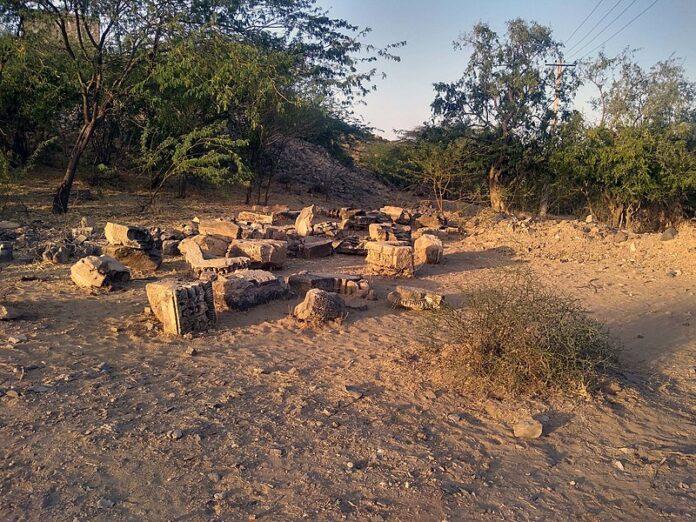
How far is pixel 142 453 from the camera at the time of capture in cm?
345

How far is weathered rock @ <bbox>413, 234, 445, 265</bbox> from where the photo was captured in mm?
9938

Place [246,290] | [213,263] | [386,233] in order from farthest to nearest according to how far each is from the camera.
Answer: [386,233] → [213,263] → [246,290]

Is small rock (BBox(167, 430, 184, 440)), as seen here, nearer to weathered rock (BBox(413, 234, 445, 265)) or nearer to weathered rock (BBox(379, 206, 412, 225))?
weathered rock (BBox(413, 234, 445, 265))

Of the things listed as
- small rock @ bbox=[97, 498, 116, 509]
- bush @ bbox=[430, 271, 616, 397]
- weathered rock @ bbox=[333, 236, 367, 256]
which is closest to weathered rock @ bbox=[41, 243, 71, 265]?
weathered rock @ bbox=[333, 236, 367, 256]

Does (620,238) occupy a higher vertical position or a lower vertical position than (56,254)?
higher

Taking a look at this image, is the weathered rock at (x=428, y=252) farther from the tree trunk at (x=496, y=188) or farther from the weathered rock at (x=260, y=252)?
the tree trunk at (x=496, y=188)

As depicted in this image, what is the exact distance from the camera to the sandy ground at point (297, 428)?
315cm

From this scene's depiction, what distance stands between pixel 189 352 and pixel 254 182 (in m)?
13.0

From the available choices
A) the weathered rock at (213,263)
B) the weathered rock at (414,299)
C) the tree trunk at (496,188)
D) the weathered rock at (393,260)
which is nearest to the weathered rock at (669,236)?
the weathered rock at (393,260)

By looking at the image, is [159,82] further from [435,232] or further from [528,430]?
→ [528,430]

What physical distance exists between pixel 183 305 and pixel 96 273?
1930 millimetres

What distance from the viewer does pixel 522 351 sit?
4.87m

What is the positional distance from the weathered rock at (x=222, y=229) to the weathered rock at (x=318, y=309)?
3981mm

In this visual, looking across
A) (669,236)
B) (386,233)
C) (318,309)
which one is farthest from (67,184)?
(669,236)
